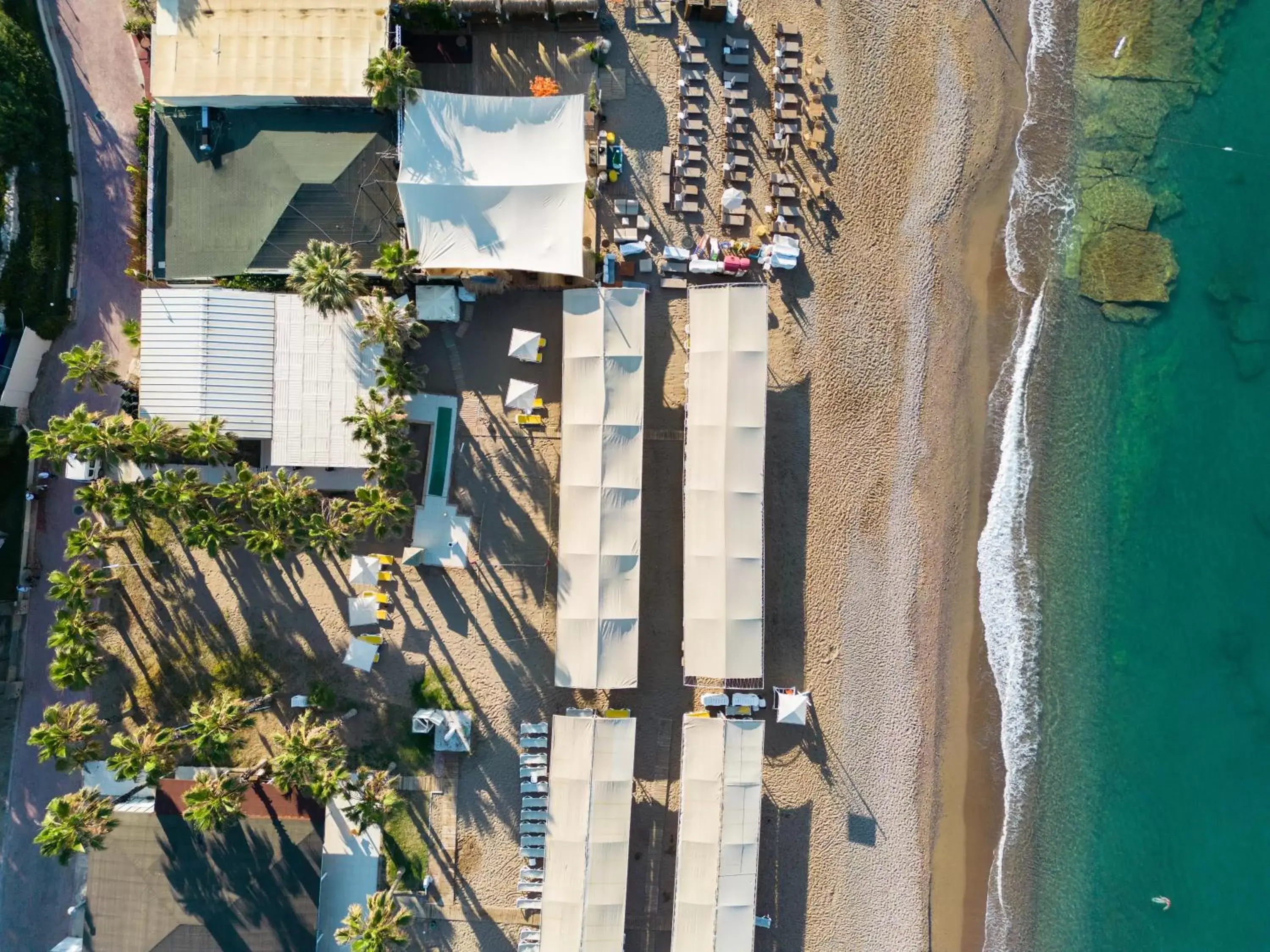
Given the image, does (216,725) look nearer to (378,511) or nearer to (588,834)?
(378,511)

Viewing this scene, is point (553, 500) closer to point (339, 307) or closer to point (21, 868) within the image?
point (339, 307)

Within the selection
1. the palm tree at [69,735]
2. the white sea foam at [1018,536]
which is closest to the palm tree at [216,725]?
the palm tree at [69,735]

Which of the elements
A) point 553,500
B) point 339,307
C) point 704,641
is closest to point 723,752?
point 704,641

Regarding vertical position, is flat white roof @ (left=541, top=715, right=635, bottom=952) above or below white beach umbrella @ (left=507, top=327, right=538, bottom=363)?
below

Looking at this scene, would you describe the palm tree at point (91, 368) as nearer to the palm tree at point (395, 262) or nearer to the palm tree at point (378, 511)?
the palm tree at point (378, 511)

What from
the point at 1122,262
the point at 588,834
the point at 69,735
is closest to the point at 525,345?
the point at 588,834

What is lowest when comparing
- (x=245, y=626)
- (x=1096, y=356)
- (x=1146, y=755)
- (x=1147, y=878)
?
(x=1147, y=878)

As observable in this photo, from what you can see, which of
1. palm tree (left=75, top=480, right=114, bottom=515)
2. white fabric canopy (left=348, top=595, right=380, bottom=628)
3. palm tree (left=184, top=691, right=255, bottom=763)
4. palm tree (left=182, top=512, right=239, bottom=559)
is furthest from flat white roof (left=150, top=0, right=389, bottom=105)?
palm tree (left=184, top=691, right=255, bottom=763)

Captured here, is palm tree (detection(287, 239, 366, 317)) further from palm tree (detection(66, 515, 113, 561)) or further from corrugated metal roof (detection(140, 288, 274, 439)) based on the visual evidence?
palm tree (detection(66, 515, 113, 561))
